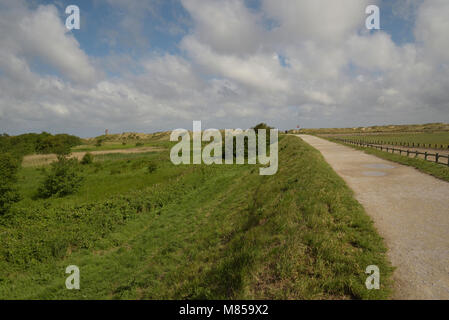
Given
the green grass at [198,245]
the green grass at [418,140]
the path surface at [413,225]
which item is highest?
the green grass at [418,140]

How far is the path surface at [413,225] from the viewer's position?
446 centimetres

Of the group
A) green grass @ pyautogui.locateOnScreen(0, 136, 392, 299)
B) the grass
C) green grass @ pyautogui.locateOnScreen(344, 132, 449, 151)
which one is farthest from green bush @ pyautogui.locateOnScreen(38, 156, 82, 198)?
the grass

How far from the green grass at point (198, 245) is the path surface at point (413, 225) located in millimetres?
393

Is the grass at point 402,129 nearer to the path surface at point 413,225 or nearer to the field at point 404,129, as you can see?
the field at point 404,129

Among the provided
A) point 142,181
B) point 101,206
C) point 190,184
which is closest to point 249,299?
point 101,206

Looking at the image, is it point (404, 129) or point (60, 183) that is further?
point (404, 129)

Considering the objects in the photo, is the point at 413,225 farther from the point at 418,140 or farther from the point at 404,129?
the point at 404,129

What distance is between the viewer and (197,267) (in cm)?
795

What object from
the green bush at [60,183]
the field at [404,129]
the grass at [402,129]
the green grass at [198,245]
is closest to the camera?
the green grass at [198,245]

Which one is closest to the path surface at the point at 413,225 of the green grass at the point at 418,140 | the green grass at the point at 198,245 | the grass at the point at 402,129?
the green grass at the point at 198,245

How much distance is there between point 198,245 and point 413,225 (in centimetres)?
A: 937

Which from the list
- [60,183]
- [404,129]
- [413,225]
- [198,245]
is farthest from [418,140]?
[404,129]

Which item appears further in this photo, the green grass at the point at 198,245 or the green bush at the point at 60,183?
the green bush at the point at 60,183

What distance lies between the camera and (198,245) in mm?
10781
